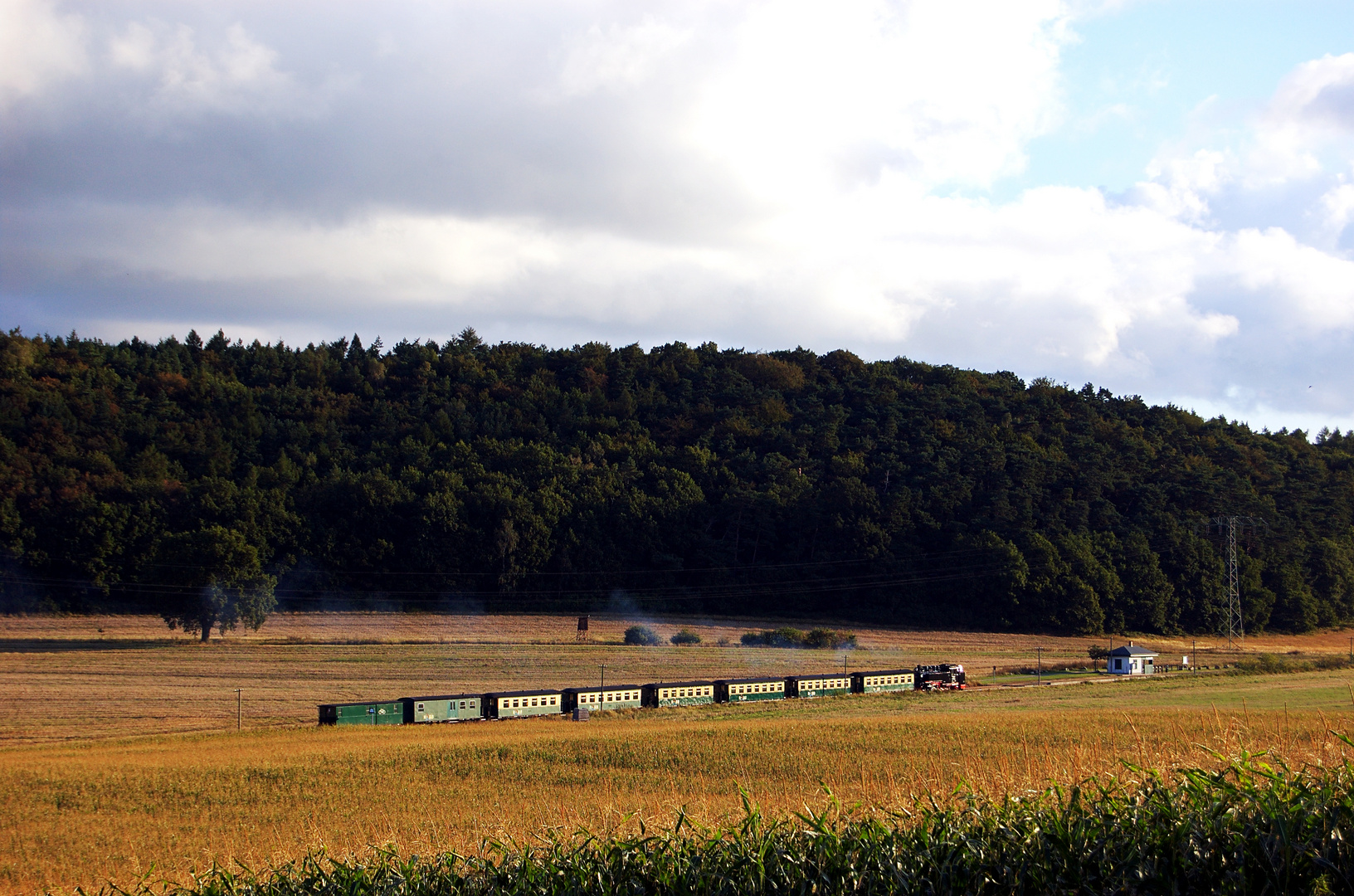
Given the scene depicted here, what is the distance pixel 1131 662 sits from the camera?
63.0 meters

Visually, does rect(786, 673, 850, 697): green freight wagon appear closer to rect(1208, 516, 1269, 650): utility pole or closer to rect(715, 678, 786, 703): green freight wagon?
rect(715, 678, 786, 703): green freight wagon

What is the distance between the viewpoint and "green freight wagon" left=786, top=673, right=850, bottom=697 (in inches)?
2120

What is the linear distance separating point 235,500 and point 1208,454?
4079 inches

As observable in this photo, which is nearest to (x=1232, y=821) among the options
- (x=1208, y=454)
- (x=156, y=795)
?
(x=156, y=795)

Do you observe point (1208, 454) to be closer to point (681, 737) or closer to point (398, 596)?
point (398, 596)

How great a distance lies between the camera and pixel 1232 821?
21.8 feet

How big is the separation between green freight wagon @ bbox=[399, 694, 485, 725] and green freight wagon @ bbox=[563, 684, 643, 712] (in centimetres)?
430

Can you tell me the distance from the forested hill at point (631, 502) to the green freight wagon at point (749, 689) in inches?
1416

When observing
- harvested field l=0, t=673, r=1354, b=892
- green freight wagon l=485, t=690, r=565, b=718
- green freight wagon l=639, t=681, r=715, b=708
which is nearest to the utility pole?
harvested field l=0, t=673, r=1354, b=892

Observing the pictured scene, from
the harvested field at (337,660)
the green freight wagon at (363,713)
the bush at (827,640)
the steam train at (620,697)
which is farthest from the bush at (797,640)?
the green freight wagon at (363,713)

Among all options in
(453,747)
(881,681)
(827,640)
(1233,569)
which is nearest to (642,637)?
(827,640)

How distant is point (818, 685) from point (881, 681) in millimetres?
4416

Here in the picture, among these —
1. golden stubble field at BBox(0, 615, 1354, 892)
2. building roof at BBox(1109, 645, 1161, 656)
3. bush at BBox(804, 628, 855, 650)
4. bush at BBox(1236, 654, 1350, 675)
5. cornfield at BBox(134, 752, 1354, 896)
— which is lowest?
bush at BBox(1236, 654, 1350, 675)

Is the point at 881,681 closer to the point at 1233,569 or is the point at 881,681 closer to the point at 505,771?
the point at 505,771
